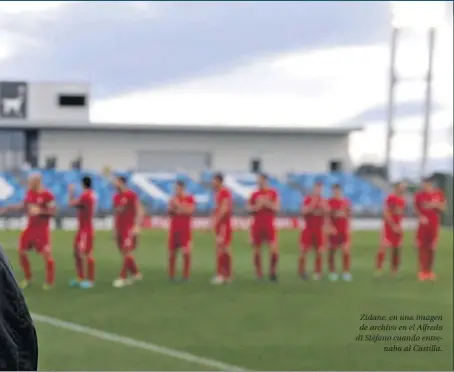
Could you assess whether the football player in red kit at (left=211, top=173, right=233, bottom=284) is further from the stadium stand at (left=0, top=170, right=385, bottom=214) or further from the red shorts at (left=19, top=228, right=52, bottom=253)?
the stadium stand at (left=0, top=170, right=385, bottom=214)

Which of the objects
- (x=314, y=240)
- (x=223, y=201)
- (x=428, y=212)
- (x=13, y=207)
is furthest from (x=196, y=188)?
(x=13, y=207)

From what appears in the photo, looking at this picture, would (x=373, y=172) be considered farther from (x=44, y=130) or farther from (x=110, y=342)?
(x=110, y=342)

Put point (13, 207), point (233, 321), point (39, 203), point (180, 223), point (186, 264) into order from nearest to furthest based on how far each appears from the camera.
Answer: point (233, 321) → point (13, 207) → point (39, 203) → point (180, 223) → point (186, 264)

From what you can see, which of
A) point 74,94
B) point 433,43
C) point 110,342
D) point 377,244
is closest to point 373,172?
point 433,43

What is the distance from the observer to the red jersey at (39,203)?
10.5 meters

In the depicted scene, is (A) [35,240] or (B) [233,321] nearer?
(B) [233,321]

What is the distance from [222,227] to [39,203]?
242 centimetres

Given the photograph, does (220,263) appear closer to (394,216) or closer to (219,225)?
(219,225)

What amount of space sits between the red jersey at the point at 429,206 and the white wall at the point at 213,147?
20.9 metres

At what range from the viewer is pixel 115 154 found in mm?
33094

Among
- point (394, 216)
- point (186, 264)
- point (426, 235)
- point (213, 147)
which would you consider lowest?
point (186, 264)

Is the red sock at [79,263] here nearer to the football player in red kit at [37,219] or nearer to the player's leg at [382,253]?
the football player in red kit at [37,219]

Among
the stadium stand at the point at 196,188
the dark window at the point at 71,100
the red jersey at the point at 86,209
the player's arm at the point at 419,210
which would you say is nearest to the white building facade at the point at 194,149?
the dark window at the point at 71,100

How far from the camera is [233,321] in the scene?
864 centimetres
